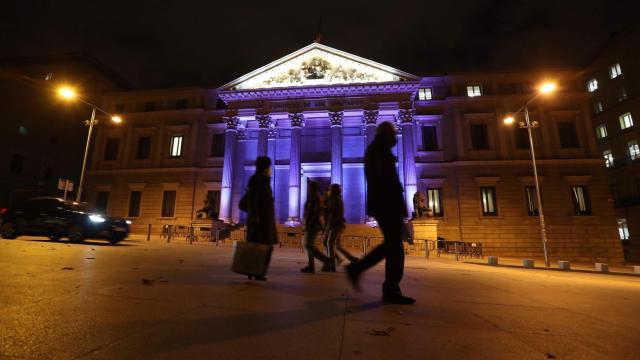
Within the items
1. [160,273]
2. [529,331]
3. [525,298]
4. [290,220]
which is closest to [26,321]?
[160,273]

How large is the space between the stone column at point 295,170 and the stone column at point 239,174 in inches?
207

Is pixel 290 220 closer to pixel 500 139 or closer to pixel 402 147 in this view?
pixel 402 147

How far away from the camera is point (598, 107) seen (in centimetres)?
3459

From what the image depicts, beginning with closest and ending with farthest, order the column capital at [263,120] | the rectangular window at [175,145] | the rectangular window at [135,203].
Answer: the column capital at [263,120] → the rectangular window at [135,203] → the rectangular window at [175,145]

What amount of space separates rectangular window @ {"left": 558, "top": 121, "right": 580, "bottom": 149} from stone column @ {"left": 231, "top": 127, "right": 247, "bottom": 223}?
28.1m

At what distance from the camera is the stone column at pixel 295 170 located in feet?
77.7

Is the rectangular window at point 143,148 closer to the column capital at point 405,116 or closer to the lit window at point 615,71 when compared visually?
the column capital at point 405,116

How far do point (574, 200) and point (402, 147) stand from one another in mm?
14639

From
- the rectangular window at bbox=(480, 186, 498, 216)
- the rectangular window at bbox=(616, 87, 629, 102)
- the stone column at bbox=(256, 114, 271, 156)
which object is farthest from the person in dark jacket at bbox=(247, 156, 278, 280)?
the rectangular window at bbox=(616, 87, 629, 102)

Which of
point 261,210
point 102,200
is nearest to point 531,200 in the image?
point 261,210

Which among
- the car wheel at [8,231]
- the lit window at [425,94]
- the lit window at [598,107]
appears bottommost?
the car wheel at [8,231]

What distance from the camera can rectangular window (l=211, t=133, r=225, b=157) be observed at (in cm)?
3028

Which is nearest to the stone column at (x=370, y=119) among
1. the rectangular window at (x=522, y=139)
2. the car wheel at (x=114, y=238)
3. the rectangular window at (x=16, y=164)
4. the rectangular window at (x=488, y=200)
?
the rectangular window at (x=488, y=200)

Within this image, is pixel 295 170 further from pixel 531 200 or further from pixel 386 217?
pixel 386 217
